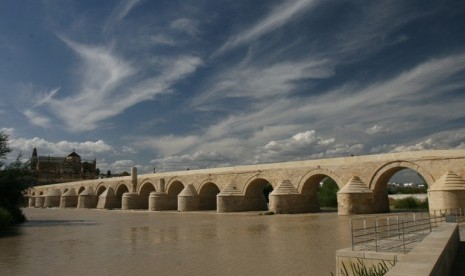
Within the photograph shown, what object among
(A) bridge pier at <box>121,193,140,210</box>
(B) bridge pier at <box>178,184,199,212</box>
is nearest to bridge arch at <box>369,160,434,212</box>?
(B) bridge pier at <box>178,184,199,212</box>

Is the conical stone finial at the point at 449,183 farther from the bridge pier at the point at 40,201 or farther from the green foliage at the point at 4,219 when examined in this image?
the bridge pier at the point at 40,201

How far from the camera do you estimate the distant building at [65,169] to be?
254ft

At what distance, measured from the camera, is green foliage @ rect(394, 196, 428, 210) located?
26.8 metres

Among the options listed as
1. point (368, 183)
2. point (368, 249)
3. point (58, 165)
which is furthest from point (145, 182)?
point (58, 165)

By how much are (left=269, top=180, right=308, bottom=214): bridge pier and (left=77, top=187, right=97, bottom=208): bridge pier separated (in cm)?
2884

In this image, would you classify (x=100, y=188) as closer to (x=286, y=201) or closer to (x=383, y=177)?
(x=286, y=201)

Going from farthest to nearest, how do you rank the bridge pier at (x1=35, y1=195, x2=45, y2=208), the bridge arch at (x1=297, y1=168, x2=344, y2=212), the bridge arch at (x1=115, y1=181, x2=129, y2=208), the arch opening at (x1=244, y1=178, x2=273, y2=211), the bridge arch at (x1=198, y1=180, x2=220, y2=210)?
the bridge pier at (x1=35, y1=195, x2=45, y2=208) → the bridge arch at (x1=115, y1=181, x2=129, y2=208) → the bridge arch at (x1=198, y1=180, x2=220, y2=210) → the arch opening at (x1=244, y1=178, x2=273, y2=211) → the bridge arch at (x1=297, y1=168, x2=344, y2=212)

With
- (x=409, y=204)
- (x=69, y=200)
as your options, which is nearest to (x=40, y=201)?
(x=69, y=200)

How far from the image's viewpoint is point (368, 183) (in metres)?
20.4

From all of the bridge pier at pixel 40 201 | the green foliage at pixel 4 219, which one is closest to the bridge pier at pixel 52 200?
the bridge pier at pixel 40 201

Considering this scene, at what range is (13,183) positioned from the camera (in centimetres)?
2031

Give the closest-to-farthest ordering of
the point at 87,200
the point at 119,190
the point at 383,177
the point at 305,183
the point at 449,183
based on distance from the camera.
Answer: the point at 449,183
the point at 383,177
the point at 305,183
the point at 119,190
the point at 87,200

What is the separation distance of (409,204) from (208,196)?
48.9 feet

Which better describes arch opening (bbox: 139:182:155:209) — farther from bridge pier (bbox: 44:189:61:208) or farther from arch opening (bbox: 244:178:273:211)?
bridge pier (bbox: 44:189:61:208)
